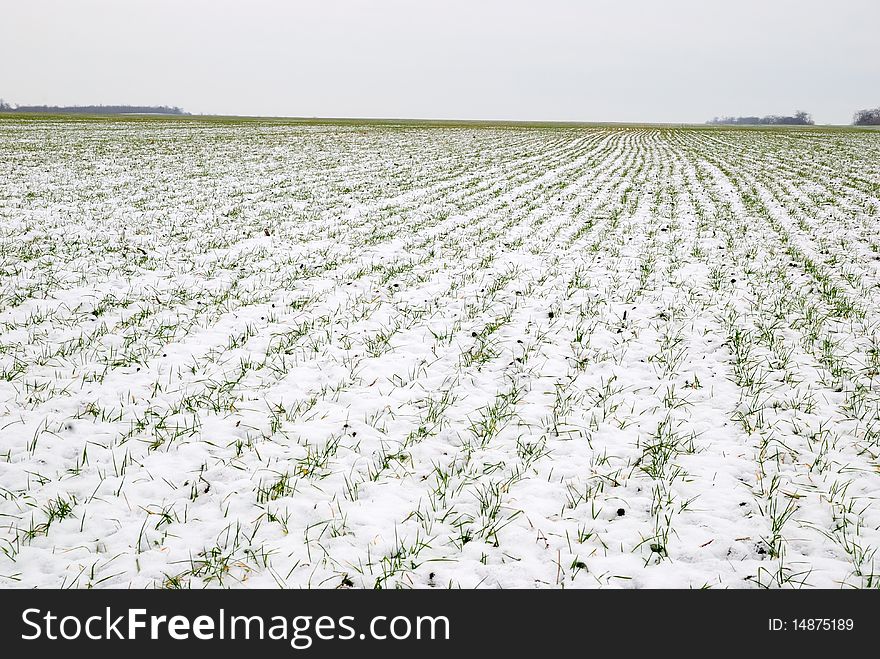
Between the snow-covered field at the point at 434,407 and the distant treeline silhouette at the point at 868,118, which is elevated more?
the distant treeline silhouette at the point at 868,118

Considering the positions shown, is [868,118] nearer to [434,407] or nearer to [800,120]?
[800,120]

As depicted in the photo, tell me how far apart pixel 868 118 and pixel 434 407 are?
588ft

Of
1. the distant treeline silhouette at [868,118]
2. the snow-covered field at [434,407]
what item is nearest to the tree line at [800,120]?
the distant treeline silhouette at [868,118]

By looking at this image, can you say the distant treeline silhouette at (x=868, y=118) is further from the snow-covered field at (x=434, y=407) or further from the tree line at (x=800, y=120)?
the snow-covered field at (x=434, y=407)

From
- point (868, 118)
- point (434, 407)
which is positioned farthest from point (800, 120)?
point (434, 407)

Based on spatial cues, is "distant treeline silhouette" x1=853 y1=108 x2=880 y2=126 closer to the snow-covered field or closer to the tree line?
the tree line

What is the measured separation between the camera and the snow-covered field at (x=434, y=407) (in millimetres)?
3182

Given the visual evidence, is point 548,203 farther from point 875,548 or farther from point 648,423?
point 875,548

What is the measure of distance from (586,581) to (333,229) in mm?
9528

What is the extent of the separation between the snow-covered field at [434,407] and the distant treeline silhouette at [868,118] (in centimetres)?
16613
